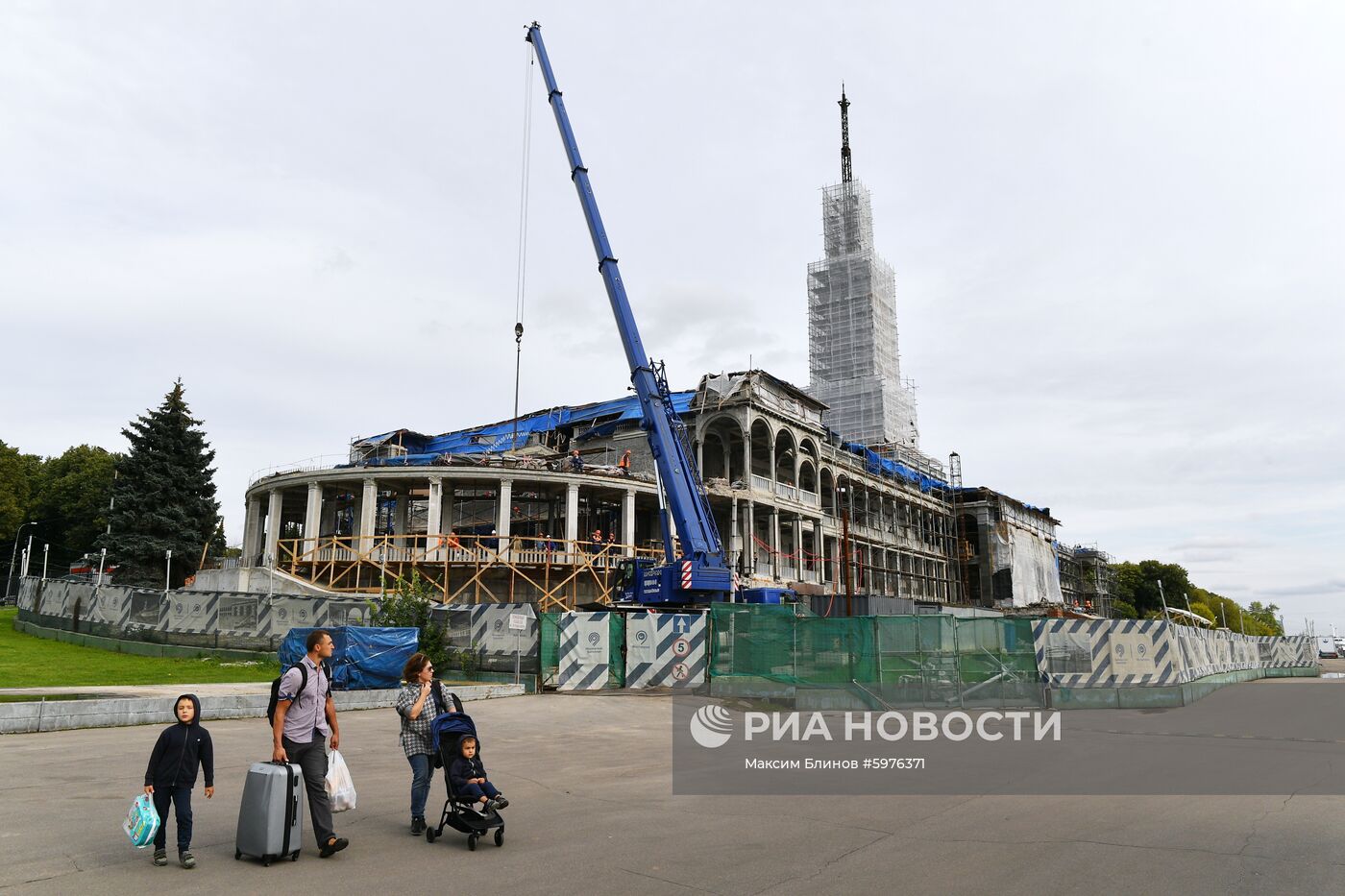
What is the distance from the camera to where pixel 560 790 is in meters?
10.4

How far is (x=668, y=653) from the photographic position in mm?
23203

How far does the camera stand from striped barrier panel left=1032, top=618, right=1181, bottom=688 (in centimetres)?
2039

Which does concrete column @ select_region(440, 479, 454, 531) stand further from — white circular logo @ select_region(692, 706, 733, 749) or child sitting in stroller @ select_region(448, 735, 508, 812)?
child sitting in stroller @ select_region(448, 735, 508, 812)

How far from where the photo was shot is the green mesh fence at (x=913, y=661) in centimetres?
1975

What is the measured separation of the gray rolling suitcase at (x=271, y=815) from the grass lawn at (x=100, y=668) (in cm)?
1593

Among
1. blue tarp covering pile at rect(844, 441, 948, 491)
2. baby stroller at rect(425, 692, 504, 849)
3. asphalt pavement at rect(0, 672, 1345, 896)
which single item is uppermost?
blue tarp covering pile at rect(844, 441, 948, 491)

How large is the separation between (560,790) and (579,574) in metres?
31.2

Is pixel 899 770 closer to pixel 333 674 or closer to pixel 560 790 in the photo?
pixel 560 790

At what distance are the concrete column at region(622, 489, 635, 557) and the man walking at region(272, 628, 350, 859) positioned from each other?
34538 mm

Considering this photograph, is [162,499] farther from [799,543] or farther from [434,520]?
[799,543]

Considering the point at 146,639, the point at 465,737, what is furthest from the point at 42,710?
the point at 146,639

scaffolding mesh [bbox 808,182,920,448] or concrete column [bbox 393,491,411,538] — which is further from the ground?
scaffolding mesh [bbox 808,182,920,448]

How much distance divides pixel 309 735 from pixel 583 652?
53.6 feet

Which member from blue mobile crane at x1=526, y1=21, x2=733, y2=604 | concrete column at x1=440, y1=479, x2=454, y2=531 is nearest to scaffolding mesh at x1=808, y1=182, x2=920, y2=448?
concrete column at x1=440, y1=479, x2=454, y2=531
